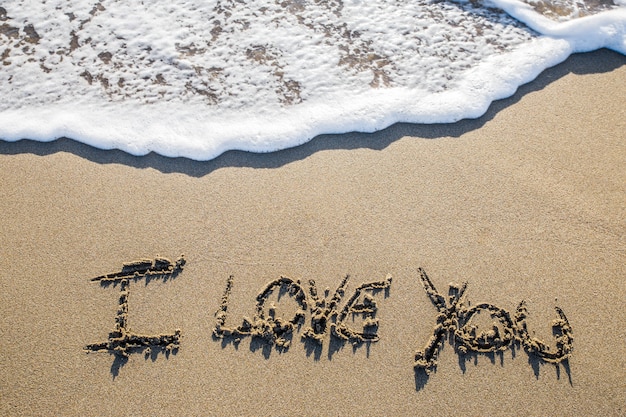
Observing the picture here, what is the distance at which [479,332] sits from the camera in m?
2.41

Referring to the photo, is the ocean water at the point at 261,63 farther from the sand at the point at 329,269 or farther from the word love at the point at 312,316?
the word love at the point at 312,316

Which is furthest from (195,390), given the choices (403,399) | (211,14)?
(211,14)

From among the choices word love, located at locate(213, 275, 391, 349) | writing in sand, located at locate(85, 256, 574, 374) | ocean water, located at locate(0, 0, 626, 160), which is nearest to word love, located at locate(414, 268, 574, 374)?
writing in sand, located at locate(85, 256, 574, 374)

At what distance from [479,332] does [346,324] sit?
28.8 inches

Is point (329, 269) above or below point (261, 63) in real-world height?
below

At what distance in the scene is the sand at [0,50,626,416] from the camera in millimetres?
2262

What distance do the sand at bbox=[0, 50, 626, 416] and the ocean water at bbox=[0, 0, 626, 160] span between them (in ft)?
0.53

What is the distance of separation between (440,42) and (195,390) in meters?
3.14

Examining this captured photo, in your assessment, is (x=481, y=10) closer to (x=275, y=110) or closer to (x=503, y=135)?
(x=503, y=135)

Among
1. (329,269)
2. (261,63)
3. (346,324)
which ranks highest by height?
(261,63)

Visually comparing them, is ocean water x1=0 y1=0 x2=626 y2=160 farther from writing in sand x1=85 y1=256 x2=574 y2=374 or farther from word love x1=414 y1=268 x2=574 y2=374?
word love x1=414 y1=268 x2=574 y2=374

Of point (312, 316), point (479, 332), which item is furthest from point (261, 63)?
point (479, 332)

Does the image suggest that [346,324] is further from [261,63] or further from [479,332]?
[261,63]

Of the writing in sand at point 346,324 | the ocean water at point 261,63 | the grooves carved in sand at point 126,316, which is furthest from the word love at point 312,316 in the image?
the ocean water at point 261,63
